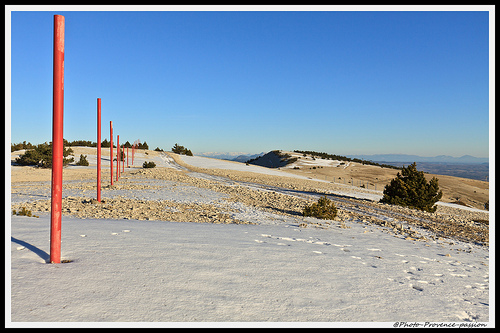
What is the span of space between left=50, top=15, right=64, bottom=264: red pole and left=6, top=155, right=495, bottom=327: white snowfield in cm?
42

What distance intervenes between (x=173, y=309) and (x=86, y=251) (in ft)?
8.01

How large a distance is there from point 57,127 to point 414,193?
19471mm

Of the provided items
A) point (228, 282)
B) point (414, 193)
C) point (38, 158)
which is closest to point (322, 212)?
point (228, 282)

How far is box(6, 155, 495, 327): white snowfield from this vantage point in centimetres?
304

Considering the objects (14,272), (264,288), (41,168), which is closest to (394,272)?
(264,288)

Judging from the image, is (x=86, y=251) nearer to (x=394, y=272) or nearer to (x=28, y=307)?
(x=28, y=307)

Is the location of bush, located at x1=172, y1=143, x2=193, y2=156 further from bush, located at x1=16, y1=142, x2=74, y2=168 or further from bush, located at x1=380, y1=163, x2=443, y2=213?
bush, located at x1=380, y1=163, x2=443, y2=213

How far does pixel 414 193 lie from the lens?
61.7 feet

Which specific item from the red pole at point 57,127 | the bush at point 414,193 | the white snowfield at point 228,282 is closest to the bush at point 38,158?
the white snowfield at point 228,282

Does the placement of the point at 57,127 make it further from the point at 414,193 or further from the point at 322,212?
the point at 414,193

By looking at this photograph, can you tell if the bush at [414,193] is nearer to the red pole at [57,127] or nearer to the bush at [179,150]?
the red pole at [57,127]

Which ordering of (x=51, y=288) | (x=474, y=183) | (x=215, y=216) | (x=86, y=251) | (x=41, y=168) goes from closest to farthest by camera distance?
(x=51, y=288) → (x=86, y=251) → (x=215, y=216) → (x=41, y=168) → (x=474, y=183)

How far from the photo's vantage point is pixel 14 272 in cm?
378
